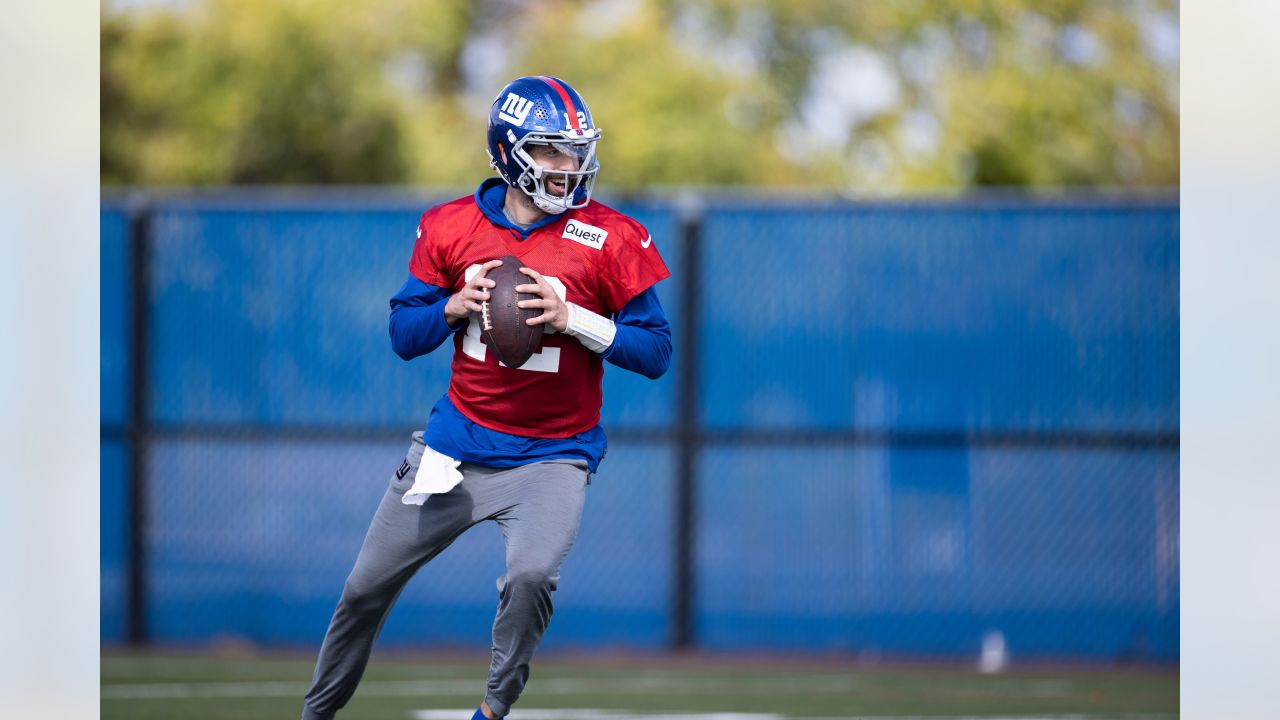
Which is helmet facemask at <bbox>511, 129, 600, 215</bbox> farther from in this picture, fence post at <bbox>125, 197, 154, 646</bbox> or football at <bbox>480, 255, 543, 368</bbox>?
fence post at <bbox>125, 197, 154, 646</bbox>

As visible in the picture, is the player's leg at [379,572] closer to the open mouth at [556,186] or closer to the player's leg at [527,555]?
the player's leg at [527,555]

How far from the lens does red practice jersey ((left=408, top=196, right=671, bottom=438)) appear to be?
4664mm

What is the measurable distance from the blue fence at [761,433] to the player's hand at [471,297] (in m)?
4.28

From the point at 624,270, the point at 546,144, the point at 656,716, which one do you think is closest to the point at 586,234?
the point at 624,270

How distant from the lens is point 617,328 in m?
4.57

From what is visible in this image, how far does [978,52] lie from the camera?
84.5 ft

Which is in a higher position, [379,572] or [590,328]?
[590,328]

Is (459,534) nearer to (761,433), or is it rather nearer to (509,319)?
(509,319)

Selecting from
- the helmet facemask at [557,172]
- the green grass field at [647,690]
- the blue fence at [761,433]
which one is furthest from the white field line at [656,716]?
the helmet facemask at [557,172]

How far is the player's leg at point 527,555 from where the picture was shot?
4445mm

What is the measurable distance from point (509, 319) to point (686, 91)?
76.0 feet

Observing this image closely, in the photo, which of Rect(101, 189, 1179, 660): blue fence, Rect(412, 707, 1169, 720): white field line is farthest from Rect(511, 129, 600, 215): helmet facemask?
Rect(101, 189, 1179, 660): blue fence
